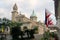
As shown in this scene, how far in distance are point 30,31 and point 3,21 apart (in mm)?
12384

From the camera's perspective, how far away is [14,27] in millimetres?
64562

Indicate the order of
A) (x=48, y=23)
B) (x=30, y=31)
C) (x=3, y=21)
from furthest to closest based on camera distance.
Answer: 1. (x=3, y=21)
2. (x=30, y=31)
3. (x=48, y=23)

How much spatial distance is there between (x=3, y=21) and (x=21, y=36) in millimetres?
12407

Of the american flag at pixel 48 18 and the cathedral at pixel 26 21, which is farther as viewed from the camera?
the cathedral at pixel 26 21

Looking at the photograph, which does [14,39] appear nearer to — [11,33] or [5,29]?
[11,33]

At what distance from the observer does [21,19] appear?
296 feet

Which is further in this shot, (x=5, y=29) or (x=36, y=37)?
(x=5, y=29)

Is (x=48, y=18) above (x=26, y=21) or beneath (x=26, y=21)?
above

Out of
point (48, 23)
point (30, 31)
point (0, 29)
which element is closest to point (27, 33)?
point (30, 31)

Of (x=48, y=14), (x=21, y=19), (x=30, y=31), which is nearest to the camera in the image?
(x=48, y=14)

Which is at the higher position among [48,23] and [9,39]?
[48,23]

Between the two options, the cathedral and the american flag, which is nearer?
the american flag

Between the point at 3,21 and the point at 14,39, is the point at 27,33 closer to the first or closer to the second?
the point at 14,39

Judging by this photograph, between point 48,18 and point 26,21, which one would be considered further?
point 26,21
